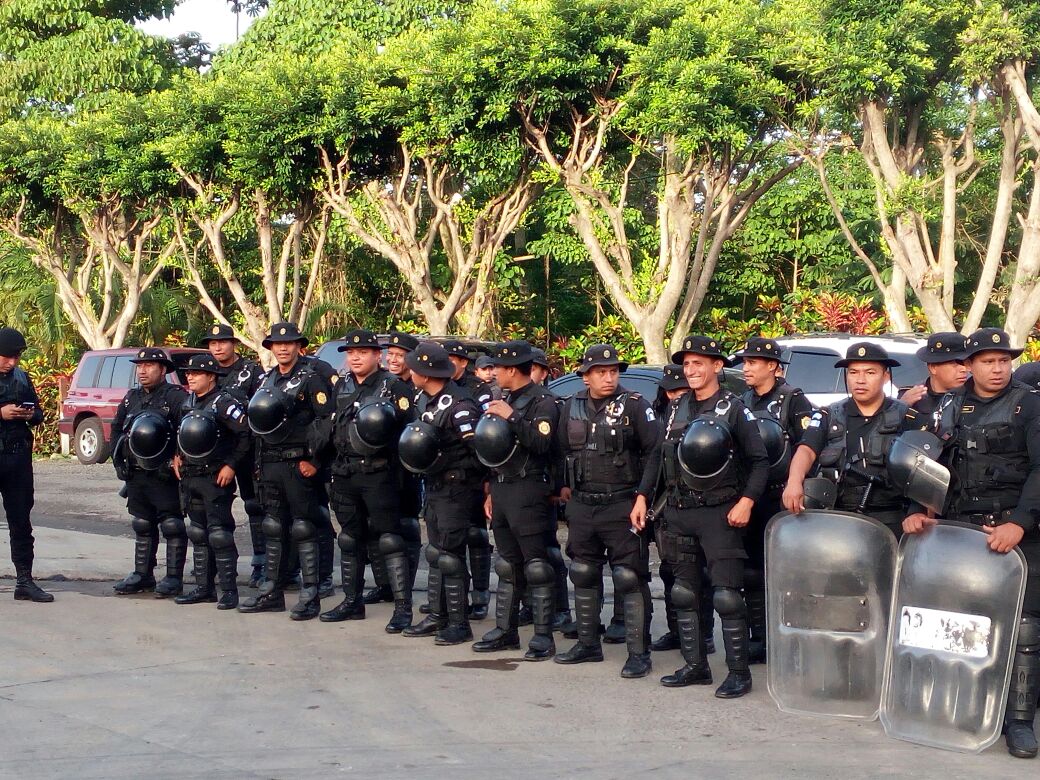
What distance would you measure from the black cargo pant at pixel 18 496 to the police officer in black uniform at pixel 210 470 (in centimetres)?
103

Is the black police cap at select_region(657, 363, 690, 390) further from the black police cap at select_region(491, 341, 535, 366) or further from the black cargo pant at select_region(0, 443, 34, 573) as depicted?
the black cargo pant at select_region(0, 443, 34, 573)

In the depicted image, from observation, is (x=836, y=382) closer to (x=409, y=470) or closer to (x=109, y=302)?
(x=409, y=470)

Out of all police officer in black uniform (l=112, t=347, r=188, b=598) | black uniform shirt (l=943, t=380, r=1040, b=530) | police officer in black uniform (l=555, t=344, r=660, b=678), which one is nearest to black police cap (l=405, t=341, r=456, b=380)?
police officer in black uniform (l=555, t=344, r=660, b=678)

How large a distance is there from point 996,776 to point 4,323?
89.4ft

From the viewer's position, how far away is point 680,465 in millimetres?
7074

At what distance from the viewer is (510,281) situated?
1080 inches

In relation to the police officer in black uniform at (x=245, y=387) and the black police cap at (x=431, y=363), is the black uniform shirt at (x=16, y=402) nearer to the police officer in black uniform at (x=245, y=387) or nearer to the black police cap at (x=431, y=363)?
the police officer in black uniform at (x=245, y=387)

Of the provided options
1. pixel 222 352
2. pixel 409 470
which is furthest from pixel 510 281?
pixel 409 470

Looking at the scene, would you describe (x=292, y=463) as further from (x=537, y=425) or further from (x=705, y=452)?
(x=705, y=452)

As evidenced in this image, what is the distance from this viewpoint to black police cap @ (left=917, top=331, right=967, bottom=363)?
301 inches

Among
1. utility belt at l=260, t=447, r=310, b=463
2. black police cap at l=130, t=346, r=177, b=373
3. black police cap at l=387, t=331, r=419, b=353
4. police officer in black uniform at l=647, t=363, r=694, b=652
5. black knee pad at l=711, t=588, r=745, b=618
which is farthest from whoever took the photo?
black police cap at l=130, t=346, r=177, b=373

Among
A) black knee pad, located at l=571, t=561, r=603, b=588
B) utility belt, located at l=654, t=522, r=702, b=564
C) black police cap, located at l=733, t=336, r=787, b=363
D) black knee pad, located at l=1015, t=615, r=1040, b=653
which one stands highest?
black police cap, located at l=733, t=336, r=787, b=363

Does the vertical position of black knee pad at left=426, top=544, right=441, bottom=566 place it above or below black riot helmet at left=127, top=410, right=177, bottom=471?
below

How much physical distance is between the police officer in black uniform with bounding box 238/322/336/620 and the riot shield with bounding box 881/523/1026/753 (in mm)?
4174
